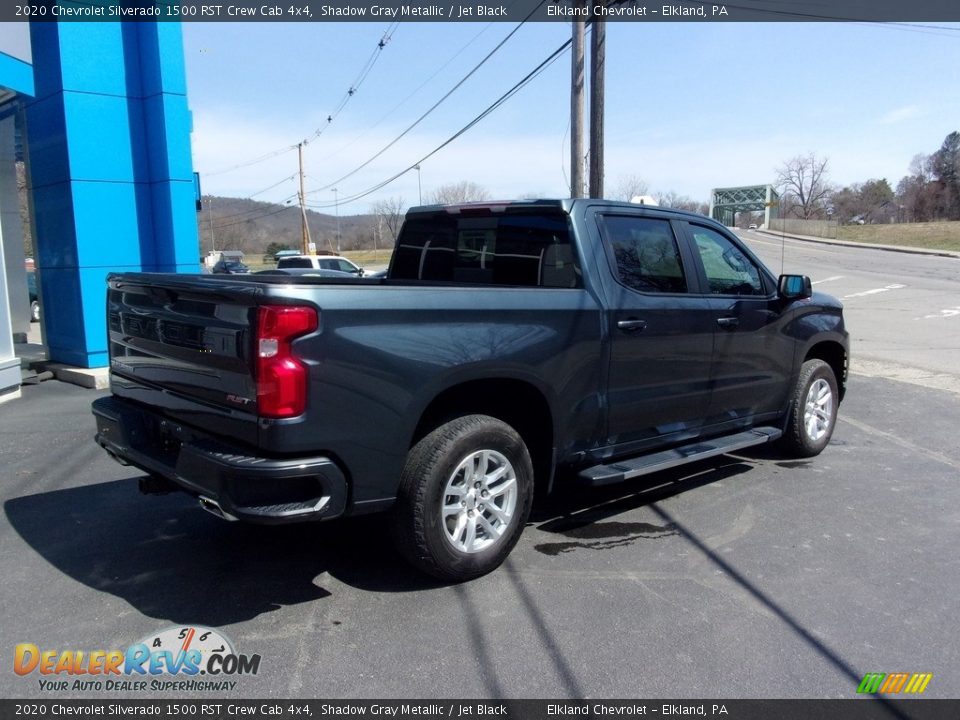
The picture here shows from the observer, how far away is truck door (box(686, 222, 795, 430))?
202 inches

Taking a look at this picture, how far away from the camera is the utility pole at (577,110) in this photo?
41.8ft

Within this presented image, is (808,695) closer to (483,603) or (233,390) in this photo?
(483,603)

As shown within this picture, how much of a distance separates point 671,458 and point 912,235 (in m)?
67.9

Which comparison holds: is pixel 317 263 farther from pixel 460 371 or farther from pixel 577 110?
pixel 460 371

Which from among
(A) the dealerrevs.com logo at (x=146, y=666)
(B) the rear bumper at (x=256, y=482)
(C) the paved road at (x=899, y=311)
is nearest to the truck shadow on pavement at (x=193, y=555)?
Answer: (A) the dealerrevs.com logo at (x=146, y=666)

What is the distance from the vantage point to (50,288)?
10172 millimetres

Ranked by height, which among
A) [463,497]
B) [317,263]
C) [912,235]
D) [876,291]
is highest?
[912,235]

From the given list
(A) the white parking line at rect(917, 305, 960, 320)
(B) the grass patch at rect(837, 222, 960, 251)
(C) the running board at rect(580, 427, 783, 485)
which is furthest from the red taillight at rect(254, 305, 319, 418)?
(B) the grass patch at rect(837, 222, 960, 251)

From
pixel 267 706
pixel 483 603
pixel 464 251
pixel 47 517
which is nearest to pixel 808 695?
pixel 483 603

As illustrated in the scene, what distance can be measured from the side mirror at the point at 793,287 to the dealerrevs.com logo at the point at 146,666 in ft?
14.6

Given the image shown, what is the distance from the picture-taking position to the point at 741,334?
5262 mm

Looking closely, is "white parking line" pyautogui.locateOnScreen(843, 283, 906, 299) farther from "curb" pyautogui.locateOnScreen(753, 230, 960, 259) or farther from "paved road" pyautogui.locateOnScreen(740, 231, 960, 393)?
"curb" pyautogui.locateOnScreen(753, 230, 960, 259)

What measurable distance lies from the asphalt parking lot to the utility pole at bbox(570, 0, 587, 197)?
810cm

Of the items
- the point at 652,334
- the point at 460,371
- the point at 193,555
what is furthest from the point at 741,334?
the point at 193,555
